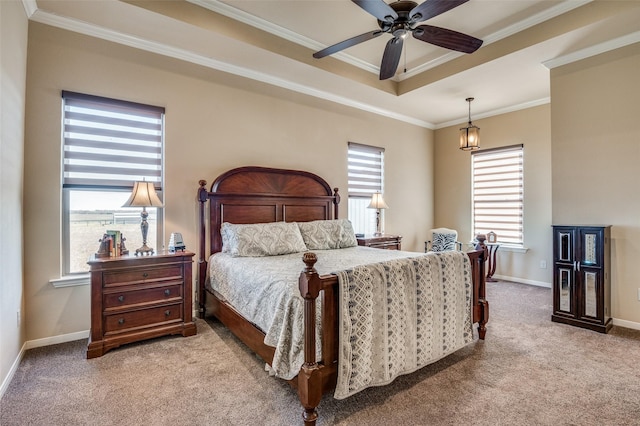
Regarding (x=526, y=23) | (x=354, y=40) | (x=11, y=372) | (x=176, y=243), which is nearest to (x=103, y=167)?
(x=176, y=243)

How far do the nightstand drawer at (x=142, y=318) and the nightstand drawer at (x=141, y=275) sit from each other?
0.88ft

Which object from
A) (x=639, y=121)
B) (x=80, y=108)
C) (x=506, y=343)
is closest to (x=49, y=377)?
(x=80, y=108)

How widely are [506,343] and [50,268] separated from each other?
418 cm

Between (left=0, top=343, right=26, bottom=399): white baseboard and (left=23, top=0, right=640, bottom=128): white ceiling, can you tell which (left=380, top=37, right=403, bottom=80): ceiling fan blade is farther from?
(left=0, top=343, right=26, bottom=399): white baseboard

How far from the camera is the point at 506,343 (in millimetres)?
2838

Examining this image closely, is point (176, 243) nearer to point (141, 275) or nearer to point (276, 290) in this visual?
point (141, 275)

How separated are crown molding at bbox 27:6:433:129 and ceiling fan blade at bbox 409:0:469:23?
84.3 inches

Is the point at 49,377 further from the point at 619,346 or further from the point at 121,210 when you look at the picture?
the point at 619,346

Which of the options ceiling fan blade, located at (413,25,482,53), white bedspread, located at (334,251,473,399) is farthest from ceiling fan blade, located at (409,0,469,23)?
white bedspread, located at (334,251,473,399)

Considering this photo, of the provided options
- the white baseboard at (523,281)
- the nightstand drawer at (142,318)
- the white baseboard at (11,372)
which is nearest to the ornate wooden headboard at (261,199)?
the nightstand drawer at (142,318)

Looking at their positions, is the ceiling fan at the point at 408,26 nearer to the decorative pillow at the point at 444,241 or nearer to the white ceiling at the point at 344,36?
the white ceiling at the point at 344,36

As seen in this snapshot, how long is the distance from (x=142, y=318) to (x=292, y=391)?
160 centimetres

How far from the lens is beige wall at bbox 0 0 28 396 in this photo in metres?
2.09

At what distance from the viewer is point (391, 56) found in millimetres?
2961
